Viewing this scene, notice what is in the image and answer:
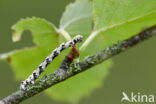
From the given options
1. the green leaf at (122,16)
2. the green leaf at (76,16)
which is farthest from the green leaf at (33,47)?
the green leaf at (122,16)

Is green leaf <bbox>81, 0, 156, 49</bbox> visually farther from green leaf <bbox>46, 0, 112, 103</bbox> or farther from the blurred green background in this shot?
the blurred green background

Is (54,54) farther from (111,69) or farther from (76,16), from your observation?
(111,69)

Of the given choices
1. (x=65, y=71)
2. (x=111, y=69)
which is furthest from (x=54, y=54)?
(x=111, y=69)

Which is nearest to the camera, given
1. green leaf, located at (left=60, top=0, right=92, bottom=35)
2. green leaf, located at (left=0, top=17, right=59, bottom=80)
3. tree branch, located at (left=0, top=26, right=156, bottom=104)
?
tree branch, located at (left=0, top=26, right=156, bottom=104)

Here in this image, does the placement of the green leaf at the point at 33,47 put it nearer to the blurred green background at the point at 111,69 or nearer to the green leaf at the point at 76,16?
the green leaf at the point at 76,16

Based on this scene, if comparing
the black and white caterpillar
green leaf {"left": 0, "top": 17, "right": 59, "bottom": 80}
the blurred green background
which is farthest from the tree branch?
the blurred green background

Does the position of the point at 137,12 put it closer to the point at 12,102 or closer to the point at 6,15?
the point at 12,102

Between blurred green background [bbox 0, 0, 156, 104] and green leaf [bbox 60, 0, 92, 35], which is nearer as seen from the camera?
green leaf [bbox 60, 0, 92, 35]
